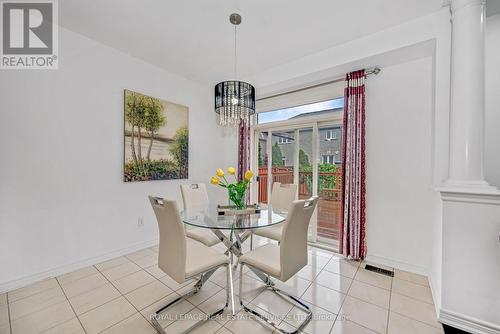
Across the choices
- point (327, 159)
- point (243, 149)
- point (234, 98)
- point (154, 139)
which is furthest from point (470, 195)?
point (154, 139)

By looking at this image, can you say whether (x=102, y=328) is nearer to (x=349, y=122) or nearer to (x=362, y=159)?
(x=362, y=159)

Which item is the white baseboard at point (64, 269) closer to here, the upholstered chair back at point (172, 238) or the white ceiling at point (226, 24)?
the upholstered chair back at point (172, 238)

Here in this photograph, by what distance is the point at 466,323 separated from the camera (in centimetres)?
158

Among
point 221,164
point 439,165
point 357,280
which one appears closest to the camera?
point 439,165

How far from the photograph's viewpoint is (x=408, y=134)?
2506 mm

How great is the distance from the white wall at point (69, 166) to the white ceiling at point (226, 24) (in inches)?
17.1

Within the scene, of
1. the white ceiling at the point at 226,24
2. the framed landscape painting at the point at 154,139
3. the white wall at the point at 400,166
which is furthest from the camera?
the framed landscape painting at the point at 154,139

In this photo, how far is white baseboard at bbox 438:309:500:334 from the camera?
151 centimetres

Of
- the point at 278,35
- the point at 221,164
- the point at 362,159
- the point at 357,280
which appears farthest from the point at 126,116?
the point at 357,280

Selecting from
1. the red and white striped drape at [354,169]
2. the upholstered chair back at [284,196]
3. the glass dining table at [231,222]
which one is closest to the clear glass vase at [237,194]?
the glass dining table at [231,222]

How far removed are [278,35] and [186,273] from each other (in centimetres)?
267

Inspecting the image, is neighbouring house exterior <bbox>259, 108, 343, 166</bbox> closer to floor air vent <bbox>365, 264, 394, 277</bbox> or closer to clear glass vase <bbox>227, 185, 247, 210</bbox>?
floor air vent <bbox>365, 264, 394, 277</bbox>

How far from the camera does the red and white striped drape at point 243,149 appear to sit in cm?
398

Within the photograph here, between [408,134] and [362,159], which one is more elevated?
[408,134]
